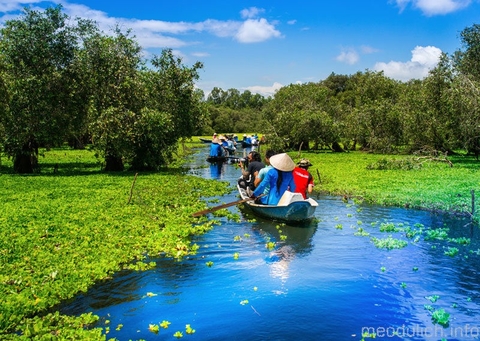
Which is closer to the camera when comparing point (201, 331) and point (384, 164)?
point (201, 331)

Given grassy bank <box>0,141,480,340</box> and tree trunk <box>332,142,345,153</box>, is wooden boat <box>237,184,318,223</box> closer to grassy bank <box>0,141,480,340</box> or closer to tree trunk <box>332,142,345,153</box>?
grassy bank <box>0,141,480,340</box>

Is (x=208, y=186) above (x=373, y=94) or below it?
below

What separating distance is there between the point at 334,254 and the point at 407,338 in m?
4.67

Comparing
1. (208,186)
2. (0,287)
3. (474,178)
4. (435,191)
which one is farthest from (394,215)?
(0,287)

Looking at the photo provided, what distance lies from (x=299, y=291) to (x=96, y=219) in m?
7.69

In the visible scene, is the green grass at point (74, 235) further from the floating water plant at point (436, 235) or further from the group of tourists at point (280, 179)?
the floating water plant at point (436, 235)

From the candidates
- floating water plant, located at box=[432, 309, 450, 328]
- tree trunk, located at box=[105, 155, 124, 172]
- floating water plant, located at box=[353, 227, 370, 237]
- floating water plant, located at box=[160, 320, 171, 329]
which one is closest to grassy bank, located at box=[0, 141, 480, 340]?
floating water plant, located at box=[160, 320, 171, 329]

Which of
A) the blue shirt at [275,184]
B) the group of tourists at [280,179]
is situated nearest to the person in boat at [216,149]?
the group of tourists at [280,179]

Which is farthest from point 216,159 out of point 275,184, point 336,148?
point 275,184

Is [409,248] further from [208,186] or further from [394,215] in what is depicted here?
[208,186]

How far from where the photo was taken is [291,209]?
1475cm

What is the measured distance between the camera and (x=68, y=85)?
1059 inches

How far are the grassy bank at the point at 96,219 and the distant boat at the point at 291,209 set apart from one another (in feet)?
6.96

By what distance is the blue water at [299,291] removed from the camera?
7902 millimetres
